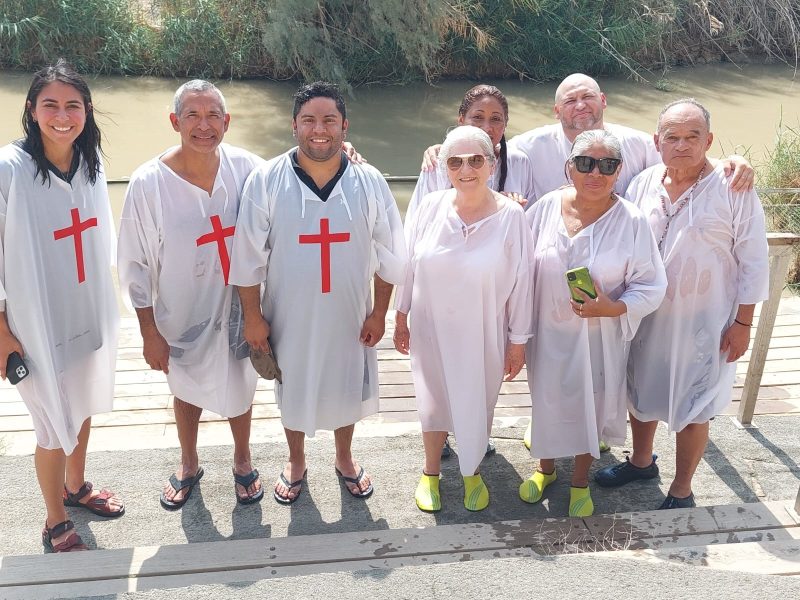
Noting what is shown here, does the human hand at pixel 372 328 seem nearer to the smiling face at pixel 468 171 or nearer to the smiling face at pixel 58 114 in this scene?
the smiling face at pixel 468 171

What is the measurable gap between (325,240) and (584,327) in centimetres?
99

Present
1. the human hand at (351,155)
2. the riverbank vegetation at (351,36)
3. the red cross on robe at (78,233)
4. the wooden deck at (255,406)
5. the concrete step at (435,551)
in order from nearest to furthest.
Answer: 1. the concrete step at (435,551)
2. the red cross on robe at (78,233)
3. the human hand at (351,155)
4. the wooden deck at (255,406)
5. the riverbank vegetation at (351,36)

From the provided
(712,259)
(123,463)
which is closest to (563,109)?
(712,259)

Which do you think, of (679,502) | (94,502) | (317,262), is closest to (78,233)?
(317,262)

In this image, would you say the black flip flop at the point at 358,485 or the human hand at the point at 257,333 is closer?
the human hand at the point at 257,333

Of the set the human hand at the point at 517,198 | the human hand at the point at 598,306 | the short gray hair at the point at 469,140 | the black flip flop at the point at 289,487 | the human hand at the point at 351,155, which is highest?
the short gray hair at the point at 469,140

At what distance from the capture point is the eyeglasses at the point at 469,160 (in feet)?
10.2

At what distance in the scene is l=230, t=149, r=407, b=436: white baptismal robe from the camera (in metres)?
3.15

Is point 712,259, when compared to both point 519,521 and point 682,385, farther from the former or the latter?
point 519,521

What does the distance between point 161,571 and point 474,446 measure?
125cm

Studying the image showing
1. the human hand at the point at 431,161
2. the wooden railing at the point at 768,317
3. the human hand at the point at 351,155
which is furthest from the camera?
the wooden railing at the point at 768,317

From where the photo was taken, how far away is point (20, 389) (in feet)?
9.84

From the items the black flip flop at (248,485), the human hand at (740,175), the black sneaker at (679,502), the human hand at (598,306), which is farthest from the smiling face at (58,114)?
the black sneaker at (679,502)

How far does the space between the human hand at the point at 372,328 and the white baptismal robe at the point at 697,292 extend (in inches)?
39.0
